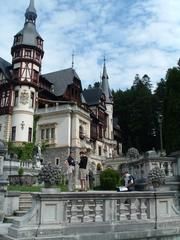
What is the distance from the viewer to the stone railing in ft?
24.4

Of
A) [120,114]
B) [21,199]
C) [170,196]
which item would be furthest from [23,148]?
[120,114]

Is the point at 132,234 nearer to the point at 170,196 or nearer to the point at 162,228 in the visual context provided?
the point at 162,228

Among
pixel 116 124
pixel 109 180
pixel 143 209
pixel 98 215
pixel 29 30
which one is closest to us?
pixel 98 215

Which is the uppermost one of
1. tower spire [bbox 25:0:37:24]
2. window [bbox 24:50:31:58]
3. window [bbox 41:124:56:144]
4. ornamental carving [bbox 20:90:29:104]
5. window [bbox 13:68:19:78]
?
tower spire [bbox 25:0:37:24]

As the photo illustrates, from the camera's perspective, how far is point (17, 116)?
42688 millimetres

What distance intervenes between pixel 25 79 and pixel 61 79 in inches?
360

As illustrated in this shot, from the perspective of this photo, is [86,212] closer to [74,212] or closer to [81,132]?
[74,212]

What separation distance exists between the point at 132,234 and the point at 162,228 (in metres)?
1.06

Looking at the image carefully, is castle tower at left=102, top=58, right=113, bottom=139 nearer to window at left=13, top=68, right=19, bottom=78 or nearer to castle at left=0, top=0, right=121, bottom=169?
castle at left=0, top=0, right=121, bottom=169

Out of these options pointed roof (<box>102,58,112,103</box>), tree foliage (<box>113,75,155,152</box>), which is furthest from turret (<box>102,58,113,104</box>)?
tree foliage (<box>113,75,155,152</box>)

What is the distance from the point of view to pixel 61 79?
51.8m

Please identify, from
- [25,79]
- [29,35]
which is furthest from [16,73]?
[29,35]

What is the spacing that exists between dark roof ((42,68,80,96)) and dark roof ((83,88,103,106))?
8.64 metres

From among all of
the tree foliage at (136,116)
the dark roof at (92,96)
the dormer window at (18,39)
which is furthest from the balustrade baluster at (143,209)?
the tree foliage at (136,116)
